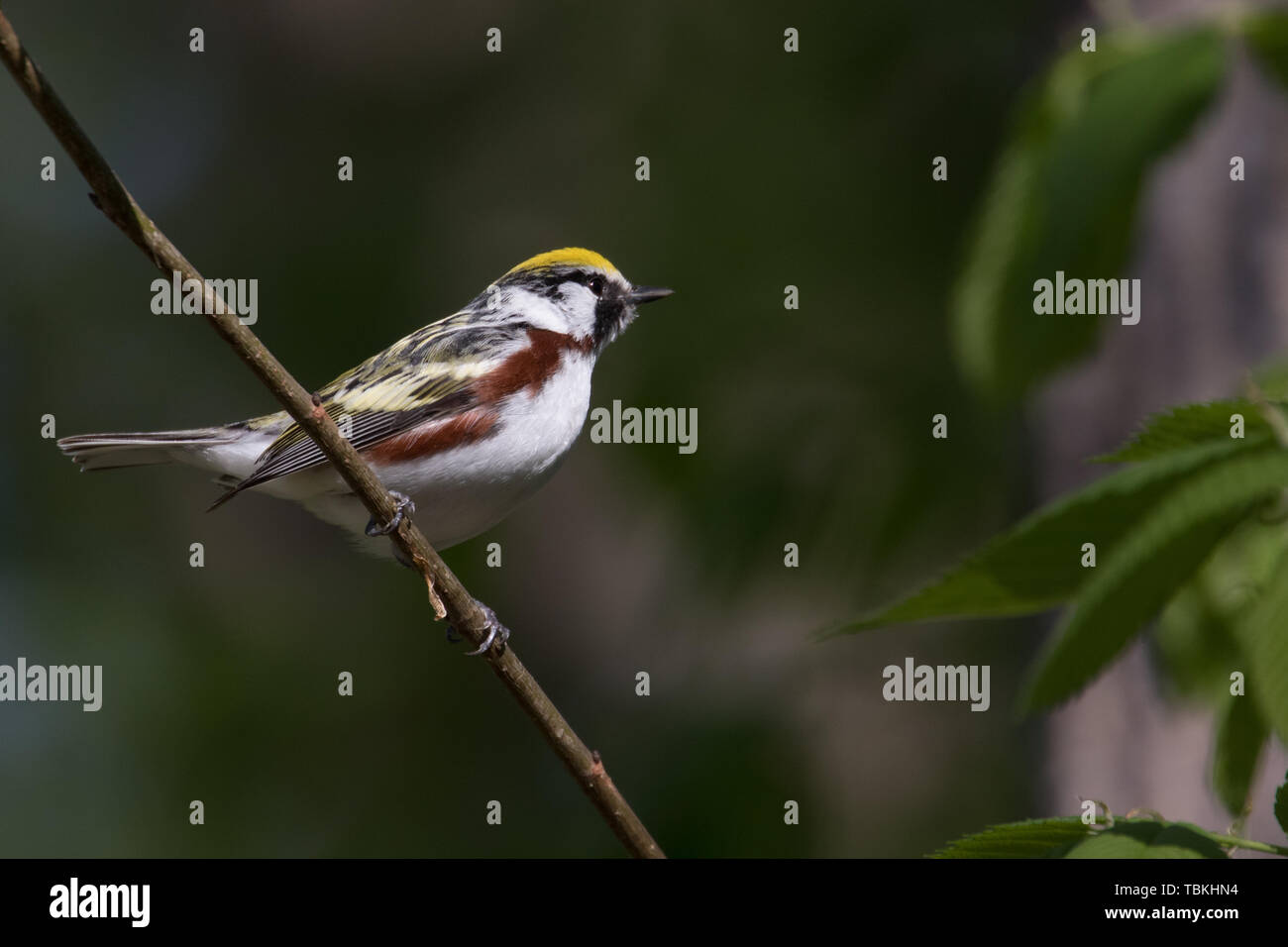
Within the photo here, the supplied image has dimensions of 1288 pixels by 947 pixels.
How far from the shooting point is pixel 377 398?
367cm

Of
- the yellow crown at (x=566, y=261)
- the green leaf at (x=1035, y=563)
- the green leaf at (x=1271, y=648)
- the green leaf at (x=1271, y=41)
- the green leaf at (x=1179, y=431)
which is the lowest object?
the green leaf at (x=1271, y=648)

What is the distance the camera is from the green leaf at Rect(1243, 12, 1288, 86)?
7.43ft

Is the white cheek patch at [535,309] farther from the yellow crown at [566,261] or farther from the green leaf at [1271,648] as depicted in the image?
the green leaf at [1271,648]

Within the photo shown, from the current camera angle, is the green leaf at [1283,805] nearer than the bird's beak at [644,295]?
Yes

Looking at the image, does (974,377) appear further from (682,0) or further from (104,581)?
(104,581)

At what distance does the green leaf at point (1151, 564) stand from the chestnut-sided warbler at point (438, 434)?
202cm

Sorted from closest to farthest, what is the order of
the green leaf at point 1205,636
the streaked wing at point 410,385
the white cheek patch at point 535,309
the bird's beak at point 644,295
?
the green leaf at point 1205,636, the streaked wing at point 410,385, the white cheek patch at point 535,309, the bird's beak at point 644,295

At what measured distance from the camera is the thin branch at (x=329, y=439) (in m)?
1.48

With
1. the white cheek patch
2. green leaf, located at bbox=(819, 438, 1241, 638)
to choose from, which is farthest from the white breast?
green leaf, located at bbox=(819, 438, 1241, 638)

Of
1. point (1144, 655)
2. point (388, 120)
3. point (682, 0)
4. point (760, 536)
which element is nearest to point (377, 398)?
point (760, 536)

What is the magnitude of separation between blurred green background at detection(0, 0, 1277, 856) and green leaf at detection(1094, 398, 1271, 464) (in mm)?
1818

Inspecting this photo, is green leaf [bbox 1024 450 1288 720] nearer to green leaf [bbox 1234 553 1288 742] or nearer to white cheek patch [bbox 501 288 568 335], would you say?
green leaf [bbox 1234 553 1288 742]

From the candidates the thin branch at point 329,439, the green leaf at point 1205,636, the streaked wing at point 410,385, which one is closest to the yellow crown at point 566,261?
the streaked wing at point 410,385

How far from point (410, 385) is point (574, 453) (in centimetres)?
513
